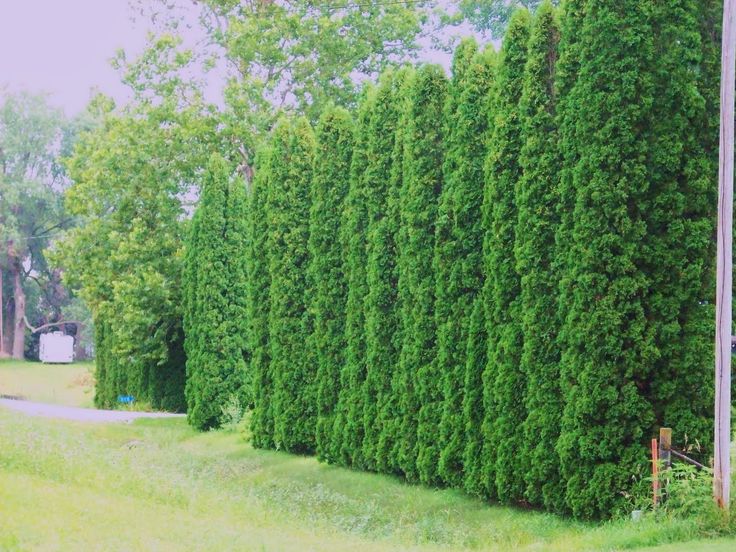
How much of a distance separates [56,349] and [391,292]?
44.4m

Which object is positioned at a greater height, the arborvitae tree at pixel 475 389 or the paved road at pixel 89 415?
the arborvitae tree at pixel 475 389

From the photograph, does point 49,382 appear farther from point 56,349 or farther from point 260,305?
point 260,305

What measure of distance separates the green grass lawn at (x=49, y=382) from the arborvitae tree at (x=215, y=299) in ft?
47.4

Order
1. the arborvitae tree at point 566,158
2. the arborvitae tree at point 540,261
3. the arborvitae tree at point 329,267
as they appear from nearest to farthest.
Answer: the arborvitae tree at point 566,158
the arborvitae tree at point 540,261
the arborvitae tree at point 329,267

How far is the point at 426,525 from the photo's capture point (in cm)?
1161

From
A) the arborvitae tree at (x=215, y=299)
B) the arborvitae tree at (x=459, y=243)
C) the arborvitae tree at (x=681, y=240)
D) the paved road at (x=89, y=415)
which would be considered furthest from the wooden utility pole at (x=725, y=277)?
the paved road at (x=89, y=415)

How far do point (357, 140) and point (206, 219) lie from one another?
751 cm

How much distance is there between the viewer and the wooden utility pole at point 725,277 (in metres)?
9.65

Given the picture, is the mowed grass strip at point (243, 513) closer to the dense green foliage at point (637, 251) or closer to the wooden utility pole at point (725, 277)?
the wooden utility pole at point (725, 277)

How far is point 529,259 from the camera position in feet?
38.2

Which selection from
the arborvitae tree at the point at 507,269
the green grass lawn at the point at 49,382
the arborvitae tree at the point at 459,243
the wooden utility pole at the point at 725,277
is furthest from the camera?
the green grass lawn at the point at 49,382

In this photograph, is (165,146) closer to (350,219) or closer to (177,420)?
(177,420)

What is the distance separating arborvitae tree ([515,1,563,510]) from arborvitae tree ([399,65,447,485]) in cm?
225

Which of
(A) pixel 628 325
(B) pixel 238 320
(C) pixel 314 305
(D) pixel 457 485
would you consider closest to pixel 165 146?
(B) pixel 238 320
